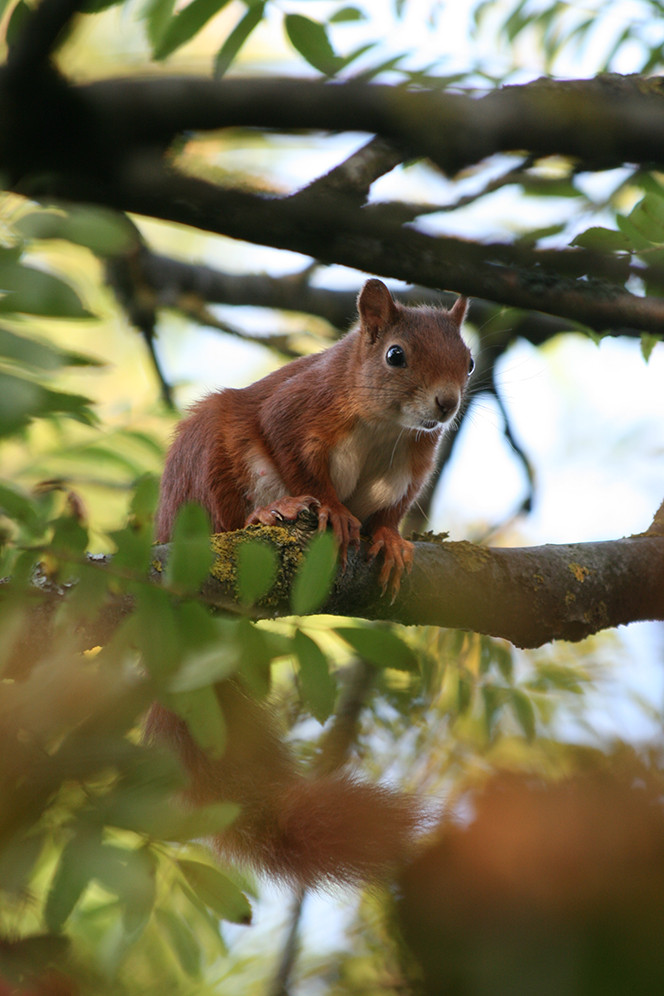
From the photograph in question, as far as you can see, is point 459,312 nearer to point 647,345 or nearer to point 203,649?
point 647,345

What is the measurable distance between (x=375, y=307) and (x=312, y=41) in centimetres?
183

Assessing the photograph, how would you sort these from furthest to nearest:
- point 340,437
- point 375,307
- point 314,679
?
point 375,307 → point 340,437 → point 314,679

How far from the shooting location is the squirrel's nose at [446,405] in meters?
2.96

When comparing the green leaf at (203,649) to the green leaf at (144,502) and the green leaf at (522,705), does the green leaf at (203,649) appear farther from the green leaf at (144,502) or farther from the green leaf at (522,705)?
the green leaf at (522,705)

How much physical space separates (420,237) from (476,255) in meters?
0.09

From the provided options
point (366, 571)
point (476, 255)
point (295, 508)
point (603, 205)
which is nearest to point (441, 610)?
point (366, 571)

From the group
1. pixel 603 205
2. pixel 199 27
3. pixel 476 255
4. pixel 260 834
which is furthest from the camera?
pixel 603 205

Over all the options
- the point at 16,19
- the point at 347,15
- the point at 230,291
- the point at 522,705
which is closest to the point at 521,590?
the point at 522,705

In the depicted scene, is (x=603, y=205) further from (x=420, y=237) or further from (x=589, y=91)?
(x=420, y=237)

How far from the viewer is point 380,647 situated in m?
1.14

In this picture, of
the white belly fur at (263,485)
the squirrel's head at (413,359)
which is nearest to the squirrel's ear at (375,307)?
the squirrel's head at (413,359)

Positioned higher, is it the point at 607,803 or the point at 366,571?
the point at 607,803

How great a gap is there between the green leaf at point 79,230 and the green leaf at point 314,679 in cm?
57

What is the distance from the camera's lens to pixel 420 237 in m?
1.21
